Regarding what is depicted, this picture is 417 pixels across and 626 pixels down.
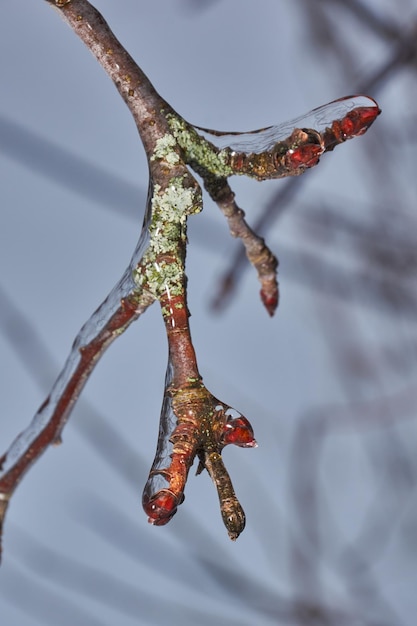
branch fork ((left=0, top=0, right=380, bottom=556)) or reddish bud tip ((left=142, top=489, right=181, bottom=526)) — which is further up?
branch fork ((left=0, top=0, right=380, bottom=556))

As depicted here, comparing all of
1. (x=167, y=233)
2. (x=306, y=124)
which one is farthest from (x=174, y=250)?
(x=306, y=124)

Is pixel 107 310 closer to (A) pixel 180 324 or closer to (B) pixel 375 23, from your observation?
(A) pixel 180 324

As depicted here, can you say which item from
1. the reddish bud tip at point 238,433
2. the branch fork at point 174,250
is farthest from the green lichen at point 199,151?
the reddish bud tip at point 238,433

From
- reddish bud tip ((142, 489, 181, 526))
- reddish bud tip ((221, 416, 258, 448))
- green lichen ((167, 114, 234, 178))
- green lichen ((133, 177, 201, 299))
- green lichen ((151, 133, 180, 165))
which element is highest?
green lichen ((167, 114, 234, 178))

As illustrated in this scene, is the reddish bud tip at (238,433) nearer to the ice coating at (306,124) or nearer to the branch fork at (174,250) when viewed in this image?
the branch fork at (174,250)

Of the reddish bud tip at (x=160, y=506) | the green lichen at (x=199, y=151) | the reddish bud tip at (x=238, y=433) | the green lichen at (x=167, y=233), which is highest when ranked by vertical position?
the green lichen at (x=199, y=151)

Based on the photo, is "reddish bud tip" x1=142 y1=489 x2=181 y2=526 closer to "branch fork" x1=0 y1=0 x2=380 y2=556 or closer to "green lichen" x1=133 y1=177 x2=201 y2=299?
"branch fork" x1=0 y1=0 x2=380 y2=556

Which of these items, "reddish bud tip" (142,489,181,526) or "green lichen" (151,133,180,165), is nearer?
"reddish bud tip" (142,489,181,526)

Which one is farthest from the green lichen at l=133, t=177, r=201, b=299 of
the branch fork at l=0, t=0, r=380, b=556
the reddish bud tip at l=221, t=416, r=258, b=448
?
the reddish bud tip at l=221, t=416, r=258, b=448
